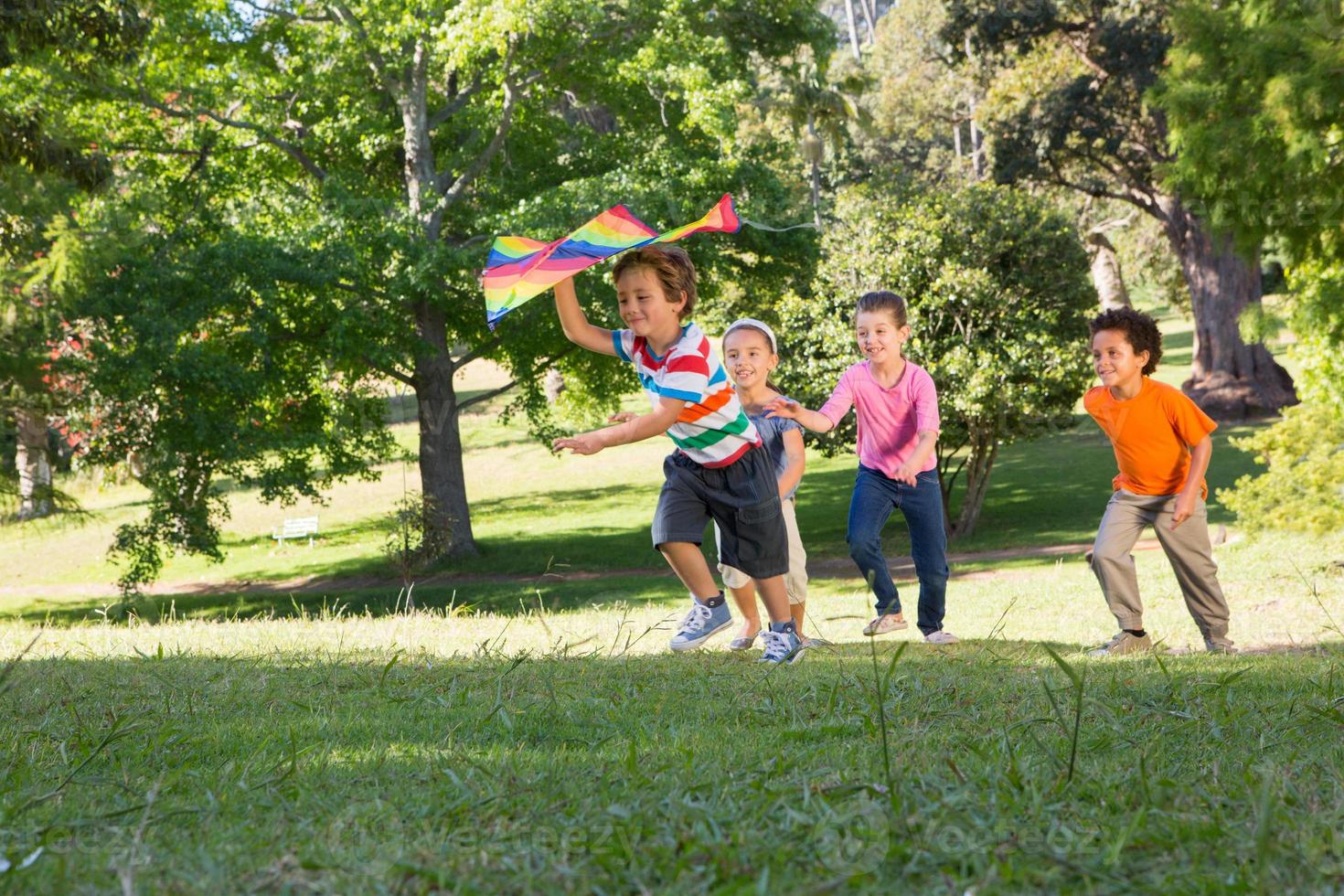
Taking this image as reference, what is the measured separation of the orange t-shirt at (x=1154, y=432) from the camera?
20.7ft

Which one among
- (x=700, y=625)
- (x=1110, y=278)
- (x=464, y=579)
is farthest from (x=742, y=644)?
(x=1110, y=278)

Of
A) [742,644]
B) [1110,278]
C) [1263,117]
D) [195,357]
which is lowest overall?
[742,644]

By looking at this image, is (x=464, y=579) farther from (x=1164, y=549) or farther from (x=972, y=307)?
(x=1164, y=549)

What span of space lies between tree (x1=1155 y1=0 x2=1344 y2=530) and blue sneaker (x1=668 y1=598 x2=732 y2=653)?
21.9 feet

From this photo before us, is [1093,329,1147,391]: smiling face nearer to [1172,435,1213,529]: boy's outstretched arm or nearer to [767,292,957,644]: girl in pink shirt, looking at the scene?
[1172,435,1213,529]: boy's outstretched arm

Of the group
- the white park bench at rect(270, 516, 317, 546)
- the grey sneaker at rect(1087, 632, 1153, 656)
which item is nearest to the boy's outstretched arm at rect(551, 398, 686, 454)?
the grey sneaker at rect(1087, 632, 1153, 656)

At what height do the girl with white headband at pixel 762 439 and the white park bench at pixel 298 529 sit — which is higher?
the girl with white headband at pixel 762 439

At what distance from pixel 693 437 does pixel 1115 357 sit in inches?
86.9

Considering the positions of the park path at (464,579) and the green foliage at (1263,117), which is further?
the park path at (464,579)

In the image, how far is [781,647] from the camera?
539 centimetres

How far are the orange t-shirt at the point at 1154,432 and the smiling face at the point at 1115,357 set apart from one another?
0.10 m

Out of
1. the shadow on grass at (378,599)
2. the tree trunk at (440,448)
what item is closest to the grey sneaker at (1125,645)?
the shadow on grass at (378,599)

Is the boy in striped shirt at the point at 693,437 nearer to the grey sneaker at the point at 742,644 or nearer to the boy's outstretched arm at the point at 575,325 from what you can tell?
the boy's outstretched arm at the point at 575,325

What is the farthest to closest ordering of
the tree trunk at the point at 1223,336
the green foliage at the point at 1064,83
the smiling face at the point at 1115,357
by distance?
the tree trunk at the point at 1223,336
the green foliage at the point at 1064,83
the smiling face at the point at 1115,357
